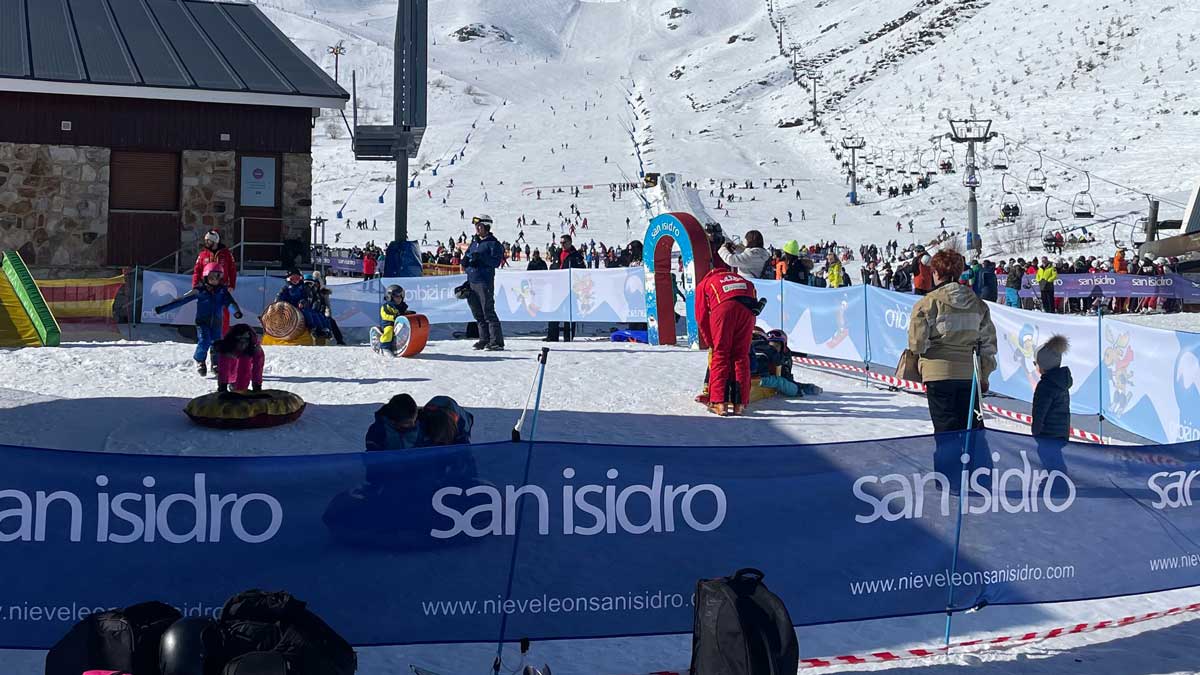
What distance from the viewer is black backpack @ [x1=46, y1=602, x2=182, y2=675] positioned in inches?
158

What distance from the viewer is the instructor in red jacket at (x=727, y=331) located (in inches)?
400

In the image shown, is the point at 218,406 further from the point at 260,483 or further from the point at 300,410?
the point at 260,483

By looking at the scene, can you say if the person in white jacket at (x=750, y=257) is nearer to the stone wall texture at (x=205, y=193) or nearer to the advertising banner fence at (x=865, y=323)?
the advertising banner fence at (x=865, y=323)

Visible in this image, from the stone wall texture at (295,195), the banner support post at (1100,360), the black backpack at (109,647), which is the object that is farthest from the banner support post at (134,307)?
the black backpack at (109,647)

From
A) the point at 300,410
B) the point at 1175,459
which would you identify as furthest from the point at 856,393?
the point at 1175,459

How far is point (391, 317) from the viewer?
14078 millimetres

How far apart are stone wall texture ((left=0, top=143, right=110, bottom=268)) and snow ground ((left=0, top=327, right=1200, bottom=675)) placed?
7.08m

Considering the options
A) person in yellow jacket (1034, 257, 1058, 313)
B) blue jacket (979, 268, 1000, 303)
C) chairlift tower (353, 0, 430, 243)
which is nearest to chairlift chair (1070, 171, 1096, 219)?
person in yellow jacket (1034, 257, 1058, 313)

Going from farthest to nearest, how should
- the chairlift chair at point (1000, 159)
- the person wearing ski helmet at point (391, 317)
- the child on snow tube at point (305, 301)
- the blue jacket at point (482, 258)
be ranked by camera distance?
the chairlift chair at point (1000, 159) → the child on snow tube at point (305, 301) → the blue jacket at point (482, 258) → the person wearing ski helmet at point (391, 317)

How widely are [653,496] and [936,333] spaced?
3.25 meters

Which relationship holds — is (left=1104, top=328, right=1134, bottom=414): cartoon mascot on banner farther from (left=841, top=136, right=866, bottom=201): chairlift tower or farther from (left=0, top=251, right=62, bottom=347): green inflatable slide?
(left=841, top=136, right=866, bottom=201): chairlift tower

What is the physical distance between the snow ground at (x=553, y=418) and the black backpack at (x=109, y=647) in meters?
1.06

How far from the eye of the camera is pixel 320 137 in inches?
3875

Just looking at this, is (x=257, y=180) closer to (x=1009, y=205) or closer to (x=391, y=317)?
(x=391, y=317)
